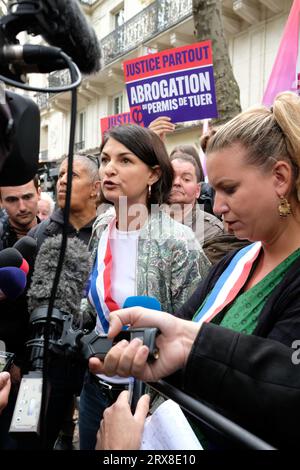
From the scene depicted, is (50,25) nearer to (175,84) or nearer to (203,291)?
(203,291)

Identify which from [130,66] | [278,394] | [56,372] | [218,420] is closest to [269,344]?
[278,394]

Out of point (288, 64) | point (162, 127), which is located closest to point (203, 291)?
point (162, 127)

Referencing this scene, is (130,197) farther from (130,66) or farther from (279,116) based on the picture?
(130,66)

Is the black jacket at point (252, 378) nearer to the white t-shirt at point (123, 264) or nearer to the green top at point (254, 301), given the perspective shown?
the green top at point (254, 301)

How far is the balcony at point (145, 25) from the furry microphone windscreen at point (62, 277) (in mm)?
12014

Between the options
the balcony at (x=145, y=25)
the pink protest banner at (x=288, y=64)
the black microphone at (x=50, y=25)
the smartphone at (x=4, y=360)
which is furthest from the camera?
the balcony at (x=145, y=25)

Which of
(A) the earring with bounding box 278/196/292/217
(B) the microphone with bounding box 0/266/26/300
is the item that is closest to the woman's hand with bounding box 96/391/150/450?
(B) the microphone with bounding box 0/266/26/300

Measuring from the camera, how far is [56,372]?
145 cm

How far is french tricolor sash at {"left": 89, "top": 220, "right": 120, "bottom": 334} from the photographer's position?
70.7 inches

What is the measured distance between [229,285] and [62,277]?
0.49m

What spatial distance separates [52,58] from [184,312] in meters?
0.86

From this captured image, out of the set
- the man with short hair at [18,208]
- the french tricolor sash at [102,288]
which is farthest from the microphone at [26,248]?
the man with short hair at [18,208]

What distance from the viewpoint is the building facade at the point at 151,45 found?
10203 mm

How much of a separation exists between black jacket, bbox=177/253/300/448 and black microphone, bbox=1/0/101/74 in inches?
24.9
